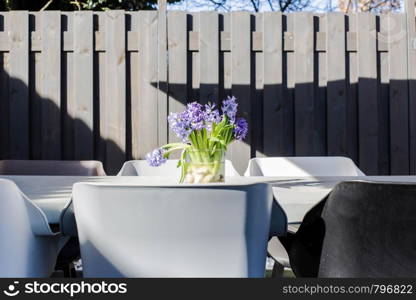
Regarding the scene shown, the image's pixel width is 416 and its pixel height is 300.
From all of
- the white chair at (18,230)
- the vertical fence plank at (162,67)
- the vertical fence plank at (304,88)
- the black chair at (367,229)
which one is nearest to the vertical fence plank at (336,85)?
the vertical fence plank at (304,88)

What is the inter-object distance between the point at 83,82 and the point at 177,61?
710 mm

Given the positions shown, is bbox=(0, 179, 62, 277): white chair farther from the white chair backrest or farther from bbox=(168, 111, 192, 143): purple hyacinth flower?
the white chair backrest

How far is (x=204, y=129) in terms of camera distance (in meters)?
1.51

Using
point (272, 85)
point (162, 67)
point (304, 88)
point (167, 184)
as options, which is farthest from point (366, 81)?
point (167, 184)

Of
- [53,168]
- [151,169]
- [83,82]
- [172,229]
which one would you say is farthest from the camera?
[83,82]

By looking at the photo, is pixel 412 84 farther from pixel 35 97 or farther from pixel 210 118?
pixel 35 97

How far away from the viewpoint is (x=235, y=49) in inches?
138

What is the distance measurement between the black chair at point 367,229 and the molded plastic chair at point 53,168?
173 cm

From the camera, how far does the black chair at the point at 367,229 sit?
106 centimetres

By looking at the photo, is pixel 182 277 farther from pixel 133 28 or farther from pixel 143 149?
pixel 133 28

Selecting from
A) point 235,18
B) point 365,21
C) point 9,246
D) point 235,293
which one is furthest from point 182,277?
point 365,21

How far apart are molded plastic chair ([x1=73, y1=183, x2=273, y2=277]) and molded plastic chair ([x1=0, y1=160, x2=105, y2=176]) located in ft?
5.42

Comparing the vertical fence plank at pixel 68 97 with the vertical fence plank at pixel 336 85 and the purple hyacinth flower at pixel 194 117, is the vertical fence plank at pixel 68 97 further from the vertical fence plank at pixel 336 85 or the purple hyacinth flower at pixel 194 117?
the purple hyacinth flower at pixel 194 117

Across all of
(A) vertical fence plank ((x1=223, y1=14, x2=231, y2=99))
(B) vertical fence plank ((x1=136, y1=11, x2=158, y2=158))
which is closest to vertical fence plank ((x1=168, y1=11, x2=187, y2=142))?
(B) vertical fence plank ((x1=136, y1=11, x2=158, y2=158))
